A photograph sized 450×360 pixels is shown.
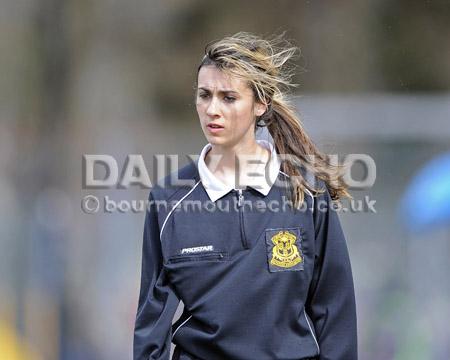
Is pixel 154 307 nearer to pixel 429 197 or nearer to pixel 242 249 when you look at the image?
pixel 242 249

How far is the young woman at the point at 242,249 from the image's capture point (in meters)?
2.67

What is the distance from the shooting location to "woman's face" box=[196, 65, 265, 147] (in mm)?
2766

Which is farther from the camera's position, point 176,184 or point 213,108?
point 176,184

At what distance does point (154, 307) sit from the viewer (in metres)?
2.77

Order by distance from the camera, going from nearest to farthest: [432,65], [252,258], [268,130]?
[252,258] → [268,130] → [432,65]

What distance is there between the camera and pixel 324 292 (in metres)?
2.79

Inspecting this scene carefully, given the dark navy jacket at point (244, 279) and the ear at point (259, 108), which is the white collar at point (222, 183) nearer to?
the dark navy jacket at point (244, 279)

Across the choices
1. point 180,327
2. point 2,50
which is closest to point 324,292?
point 180,327

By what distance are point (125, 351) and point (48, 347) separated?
413mm

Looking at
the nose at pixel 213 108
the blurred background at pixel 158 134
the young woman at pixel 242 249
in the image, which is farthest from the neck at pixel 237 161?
the blurred background at pixel 158 134

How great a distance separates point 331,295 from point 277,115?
61cm

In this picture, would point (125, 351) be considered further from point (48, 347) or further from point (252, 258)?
point (252, 258)
